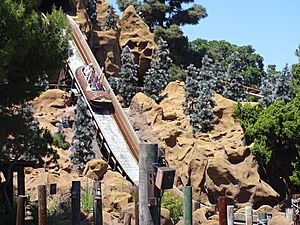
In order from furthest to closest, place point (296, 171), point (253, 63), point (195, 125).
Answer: point (253, 63) → point (195, 125) → point (296, 171)

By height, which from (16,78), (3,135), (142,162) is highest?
(16,78)

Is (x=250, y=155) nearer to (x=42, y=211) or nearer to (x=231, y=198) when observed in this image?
(x=231, y=198)

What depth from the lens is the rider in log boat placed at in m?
24.4

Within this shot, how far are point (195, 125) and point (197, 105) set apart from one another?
771mm

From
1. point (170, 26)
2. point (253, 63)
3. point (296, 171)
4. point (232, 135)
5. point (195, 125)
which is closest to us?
point (296, 171)

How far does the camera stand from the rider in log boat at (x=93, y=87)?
80.0 feet

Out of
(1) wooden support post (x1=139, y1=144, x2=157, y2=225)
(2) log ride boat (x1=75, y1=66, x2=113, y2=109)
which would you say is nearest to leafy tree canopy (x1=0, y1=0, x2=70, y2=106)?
(1) wooden support post (x1=139, y1=144, x2=157, y2=225)

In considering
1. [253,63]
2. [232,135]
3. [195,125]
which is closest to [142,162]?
[232,135]

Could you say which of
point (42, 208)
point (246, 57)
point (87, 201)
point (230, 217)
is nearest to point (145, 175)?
point (230, 217)

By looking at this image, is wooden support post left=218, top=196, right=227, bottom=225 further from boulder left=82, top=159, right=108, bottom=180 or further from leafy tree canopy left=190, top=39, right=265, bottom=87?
leafy tree canopy left=190, top=39, right=265, bottom=87

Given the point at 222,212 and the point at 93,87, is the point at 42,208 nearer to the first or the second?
the point at 222,212

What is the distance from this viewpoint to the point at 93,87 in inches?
995

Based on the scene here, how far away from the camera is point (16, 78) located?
12.4 m

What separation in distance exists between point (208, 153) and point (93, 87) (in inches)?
316
